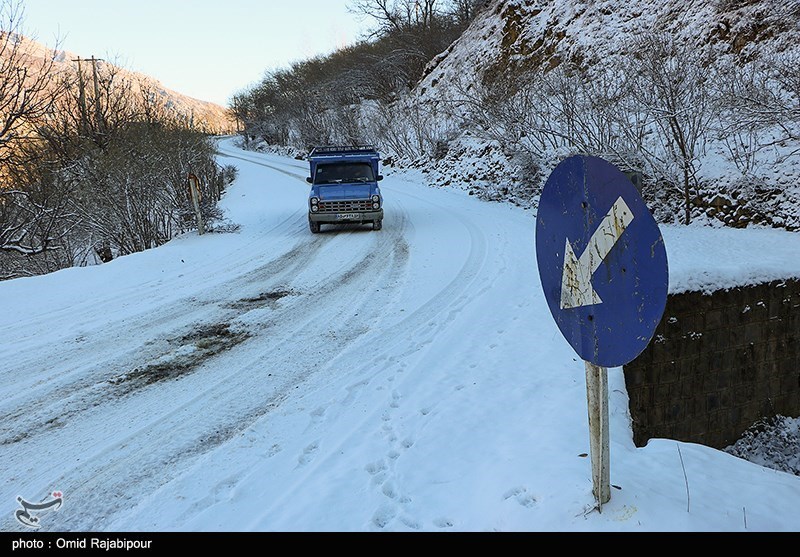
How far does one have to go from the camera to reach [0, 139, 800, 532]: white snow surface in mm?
2840

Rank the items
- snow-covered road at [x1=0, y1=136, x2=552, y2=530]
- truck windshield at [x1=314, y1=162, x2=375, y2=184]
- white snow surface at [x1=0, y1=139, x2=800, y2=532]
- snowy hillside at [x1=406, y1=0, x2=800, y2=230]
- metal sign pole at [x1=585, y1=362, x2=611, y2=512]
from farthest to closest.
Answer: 1. truck windshield at [x1=314, y1=162, x2=375, y2=184]
2. snowy hillside at [x1=406, y1=0, x2=800, y2=230]
3. snow-covered road at [x1=0, y1=136, x2=552, y2=530]
4. white snow surface at [x1=0, y1=139, x2=800, y2=532]
5. metal sign pole at [x1=585, y1=362, x2=611, y2=512]

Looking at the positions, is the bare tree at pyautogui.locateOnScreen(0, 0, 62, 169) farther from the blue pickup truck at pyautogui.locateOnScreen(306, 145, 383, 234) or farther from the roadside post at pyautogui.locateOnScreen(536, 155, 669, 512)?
the roadside post at pyautogui.locateOnScreen(536, 155, 669, 512)

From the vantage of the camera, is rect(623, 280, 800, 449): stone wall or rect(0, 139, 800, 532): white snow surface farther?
rect(623, 280, 800, 449): stone wall

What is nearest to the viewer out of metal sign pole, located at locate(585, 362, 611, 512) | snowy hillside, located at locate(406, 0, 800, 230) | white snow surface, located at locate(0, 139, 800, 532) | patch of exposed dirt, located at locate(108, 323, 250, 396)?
metal sign pole, located at locate(585, 362, 611, 512)

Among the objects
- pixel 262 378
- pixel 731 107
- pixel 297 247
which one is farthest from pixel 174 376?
pixel 731 107

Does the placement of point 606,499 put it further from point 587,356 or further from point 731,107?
point 731,107

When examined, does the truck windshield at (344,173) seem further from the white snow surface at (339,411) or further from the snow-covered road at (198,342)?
the white snow surface at (339,411)

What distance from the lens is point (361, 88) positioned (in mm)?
42438

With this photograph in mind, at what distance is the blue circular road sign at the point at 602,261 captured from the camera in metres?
2.03

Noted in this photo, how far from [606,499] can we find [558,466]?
0.58 m

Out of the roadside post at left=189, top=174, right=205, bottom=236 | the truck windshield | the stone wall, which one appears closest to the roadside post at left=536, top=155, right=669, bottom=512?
the stone wall

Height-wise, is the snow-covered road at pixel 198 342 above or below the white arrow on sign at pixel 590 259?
below

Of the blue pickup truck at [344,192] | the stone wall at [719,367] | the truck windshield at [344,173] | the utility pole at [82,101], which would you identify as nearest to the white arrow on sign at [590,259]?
the stone wall at [719,367]

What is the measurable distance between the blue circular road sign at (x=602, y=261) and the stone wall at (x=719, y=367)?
344 centimetres
